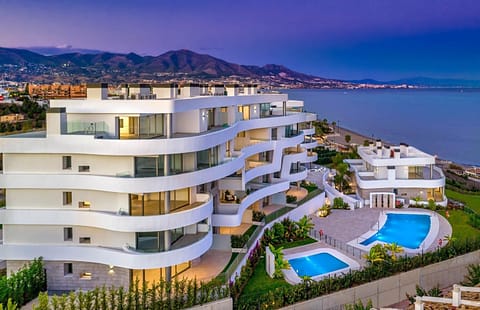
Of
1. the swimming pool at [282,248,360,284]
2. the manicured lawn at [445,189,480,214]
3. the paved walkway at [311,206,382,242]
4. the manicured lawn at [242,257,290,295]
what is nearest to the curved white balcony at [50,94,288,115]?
the manicured lawn at [242,257,290,295]

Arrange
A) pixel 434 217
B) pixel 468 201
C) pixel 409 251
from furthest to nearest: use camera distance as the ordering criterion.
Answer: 1. pixel 468 201
2. pixel 434 217
3. pixel 409 251

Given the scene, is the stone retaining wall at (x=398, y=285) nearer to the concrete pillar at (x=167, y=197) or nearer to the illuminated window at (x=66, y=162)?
the concrete pillar at (x=167, y=197)

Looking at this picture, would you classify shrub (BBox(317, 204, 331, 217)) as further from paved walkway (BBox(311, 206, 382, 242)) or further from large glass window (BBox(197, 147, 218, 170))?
large glass window (BBox(197, 147, 218, 170))

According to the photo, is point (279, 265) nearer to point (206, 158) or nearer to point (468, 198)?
point (206, 158)

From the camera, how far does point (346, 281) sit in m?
21.8

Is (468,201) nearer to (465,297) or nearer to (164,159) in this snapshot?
(465,297)

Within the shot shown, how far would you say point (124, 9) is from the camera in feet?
190

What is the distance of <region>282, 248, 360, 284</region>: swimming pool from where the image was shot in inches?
954

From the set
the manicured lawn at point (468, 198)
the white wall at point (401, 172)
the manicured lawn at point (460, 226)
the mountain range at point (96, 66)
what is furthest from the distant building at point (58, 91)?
the manicured lawn at point (468, 198)

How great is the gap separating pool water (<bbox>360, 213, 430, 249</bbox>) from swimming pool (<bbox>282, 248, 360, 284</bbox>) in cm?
308

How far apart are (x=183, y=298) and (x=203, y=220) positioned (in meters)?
5.74

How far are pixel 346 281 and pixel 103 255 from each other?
10.9 m

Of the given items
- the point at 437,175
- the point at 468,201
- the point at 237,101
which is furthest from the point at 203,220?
the point at 468,201

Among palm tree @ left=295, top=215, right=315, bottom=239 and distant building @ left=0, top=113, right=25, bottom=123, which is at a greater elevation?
distant building @ left=0, top=113, right=25, bottom=123
